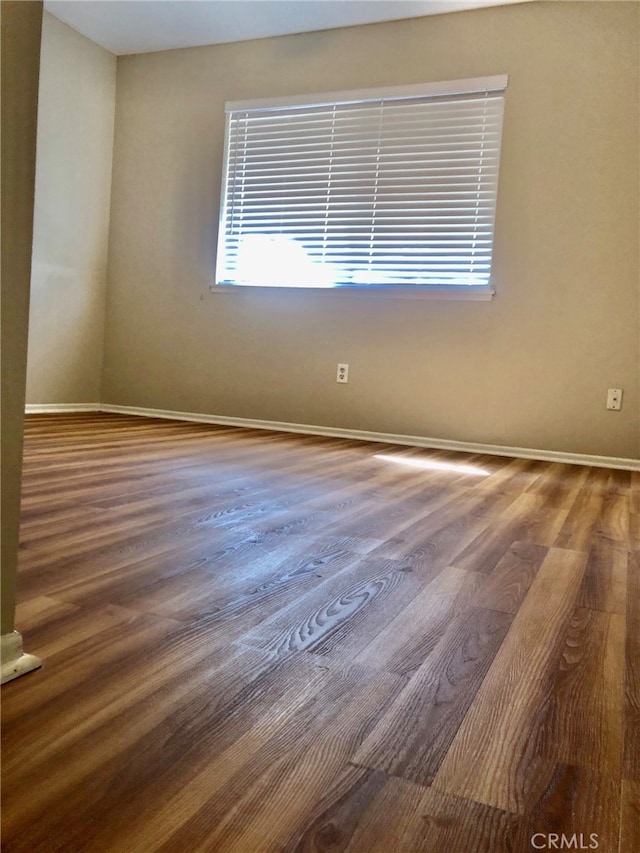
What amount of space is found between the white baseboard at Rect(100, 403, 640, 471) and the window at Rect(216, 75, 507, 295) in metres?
0.86

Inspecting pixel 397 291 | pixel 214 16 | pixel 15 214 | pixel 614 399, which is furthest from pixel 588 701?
pixel 214 16

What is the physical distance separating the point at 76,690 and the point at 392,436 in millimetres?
3348

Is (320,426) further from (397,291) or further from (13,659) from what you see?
(13,659)

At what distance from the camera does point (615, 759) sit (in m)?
0.80

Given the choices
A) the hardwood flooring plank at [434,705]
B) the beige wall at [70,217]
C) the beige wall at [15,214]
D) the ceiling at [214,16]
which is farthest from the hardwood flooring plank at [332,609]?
the ceiling at [214,16]

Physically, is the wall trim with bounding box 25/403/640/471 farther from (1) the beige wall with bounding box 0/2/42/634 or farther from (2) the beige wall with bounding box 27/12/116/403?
(1) the beige wall with bounding box 0/2/42/634

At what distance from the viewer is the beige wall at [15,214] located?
0.81m

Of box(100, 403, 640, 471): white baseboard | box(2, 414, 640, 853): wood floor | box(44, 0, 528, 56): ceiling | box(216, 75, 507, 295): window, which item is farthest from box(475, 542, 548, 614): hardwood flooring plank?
box(44, 0, 528, 56): ceiling

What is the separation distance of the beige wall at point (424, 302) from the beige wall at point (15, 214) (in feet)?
10.8

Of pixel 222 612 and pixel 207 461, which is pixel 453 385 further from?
pixel 222 612

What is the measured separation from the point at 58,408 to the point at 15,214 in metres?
4.01

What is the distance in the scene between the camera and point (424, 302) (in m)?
4.00

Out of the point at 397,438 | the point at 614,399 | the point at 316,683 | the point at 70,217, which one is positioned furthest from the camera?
the point at 70,217

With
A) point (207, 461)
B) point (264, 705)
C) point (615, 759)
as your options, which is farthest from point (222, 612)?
point (207, 461)
